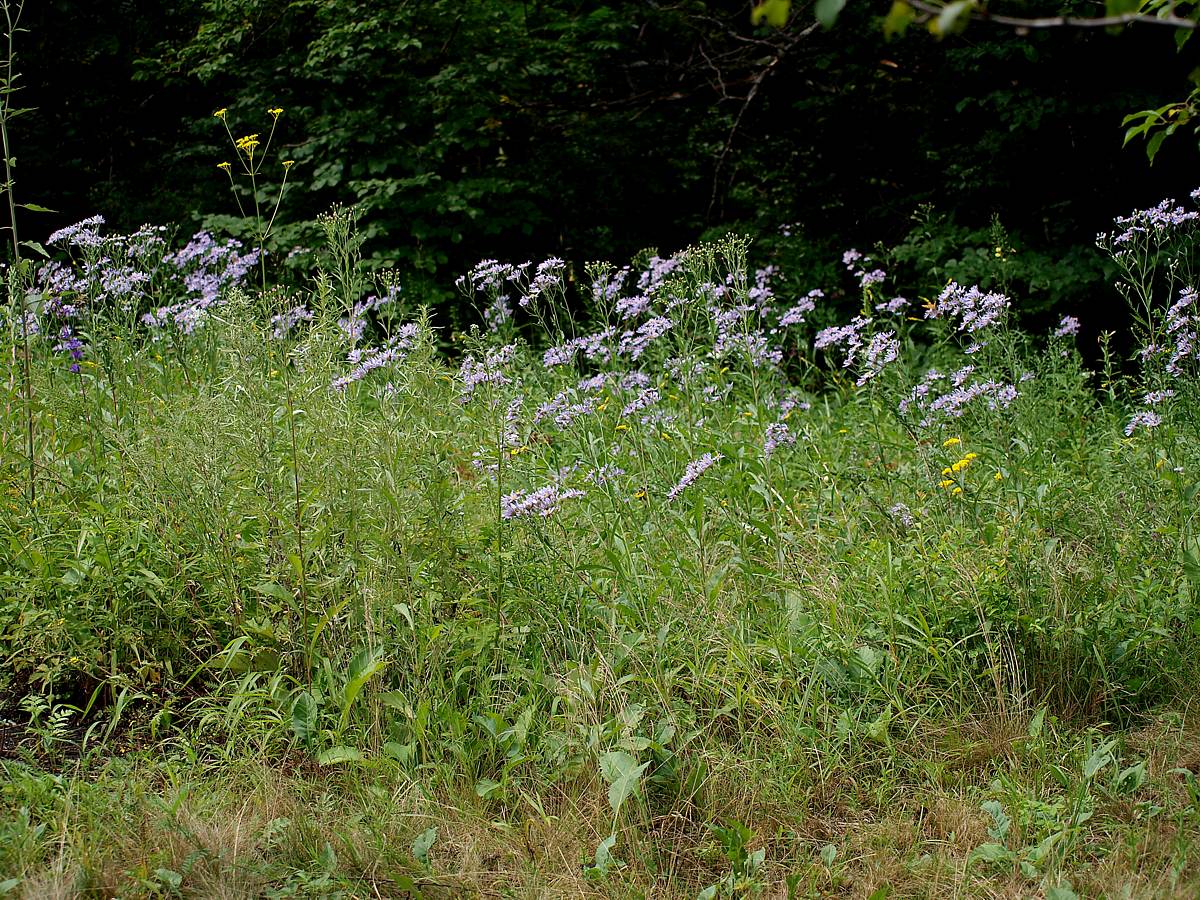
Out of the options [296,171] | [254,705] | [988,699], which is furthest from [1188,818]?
[296,171]

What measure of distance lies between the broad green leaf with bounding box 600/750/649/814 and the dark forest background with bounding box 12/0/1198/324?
494 centimetres

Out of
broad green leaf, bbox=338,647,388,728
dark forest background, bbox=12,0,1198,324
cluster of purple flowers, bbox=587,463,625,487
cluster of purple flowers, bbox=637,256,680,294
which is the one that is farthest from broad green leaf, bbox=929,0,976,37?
dark forest background, bbox=12,0,1198,324

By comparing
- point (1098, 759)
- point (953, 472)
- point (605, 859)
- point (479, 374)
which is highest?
point (479, 374)

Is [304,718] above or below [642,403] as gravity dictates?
below

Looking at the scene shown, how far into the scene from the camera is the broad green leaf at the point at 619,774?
2.47 m

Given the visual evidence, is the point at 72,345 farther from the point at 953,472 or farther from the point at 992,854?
the point at 992,854

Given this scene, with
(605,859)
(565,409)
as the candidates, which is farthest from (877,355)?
(605,859)

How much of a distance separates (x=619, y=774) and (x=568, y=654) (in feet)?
1.82

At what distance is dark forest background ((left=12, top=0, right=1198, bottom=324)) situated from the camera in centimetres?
709

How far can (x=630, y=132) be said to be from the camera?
8602mm

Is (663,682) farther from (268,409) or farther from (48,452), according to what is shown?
(48,452)

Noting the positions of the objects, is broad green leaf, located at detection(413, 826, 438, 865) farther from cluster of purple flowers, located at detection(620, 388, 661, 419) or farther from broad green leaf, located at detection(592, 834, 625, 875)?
cluster of purple flowers, located at detection(620, 388, 661, 419)

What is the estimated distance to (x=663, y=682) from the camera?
2.80 metres

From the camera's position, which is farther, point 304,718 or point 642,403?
point 642,403
